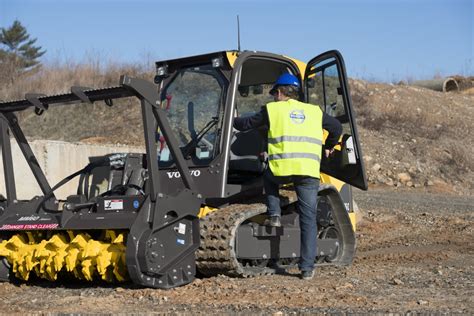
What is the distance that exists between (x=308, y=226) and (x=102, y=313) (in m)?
2.40

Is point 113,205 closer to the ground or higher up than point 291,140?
closer to the ground

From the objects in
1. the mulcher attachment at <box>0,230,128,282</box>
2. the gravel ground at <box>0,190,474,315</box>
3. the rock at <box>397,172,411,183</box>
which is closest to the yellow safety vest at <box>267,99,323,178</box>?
the gravel ground at <box>0,190,474,315</box>

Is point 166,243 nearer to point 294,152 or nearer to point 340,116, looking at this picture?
point 294,152

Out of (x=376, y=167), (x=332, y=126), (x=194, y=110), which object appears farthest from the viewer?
(x=376, y=167)

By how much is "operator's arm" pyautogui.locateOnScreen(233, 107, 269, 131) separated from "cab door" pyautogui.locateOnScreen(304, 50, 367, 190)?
1074 millimetres

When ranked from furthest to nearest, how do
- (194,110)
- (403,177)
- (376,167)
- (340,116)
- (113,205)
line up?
1. (376,167)
2. (403,177)
3. (340,116)
4. (194,110)
5. (113,205)

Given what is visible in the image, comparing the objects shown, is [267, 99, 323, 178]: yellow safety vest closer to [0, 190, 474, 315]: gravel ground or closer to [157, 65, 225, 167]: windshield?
[157, 65, 225, 167]: windshield

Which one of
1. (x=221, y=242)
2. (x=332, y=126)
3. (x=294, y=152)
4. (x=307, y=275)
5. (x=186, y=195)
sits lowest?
(x=307, y=275)

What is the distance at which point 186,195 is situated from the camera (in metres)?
7.12

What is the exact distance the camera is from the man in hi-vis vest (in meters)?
7.25

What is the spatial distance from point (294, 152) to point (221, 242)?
3.50 ft

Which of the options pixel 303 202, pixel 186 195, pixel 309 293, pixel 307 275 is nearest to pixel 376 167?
pixel 303 202

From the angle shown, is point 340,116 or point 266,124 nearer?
point 266,124

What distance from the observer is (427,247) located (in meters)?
10.5
